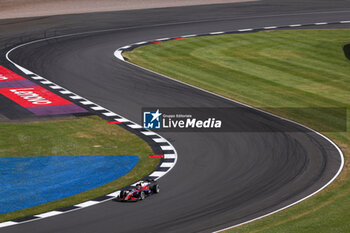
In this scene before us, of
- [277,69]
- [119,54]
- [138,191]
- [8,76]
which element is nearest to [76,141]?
[138,191]

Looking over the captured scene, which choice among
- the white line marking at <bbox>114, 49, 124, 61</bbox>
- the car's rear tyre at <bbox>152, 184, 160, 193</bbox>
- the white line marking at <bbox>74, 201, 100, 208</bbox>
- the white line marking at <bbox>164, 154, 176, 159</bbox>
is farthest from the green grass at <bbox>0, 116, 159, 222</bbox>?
the white line marking at <bbox>114, 49, 124, 61</bbox>

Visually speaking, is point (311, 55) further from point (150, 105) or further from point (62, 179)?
point (62, 179)

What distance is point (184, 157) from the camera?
1230 inches

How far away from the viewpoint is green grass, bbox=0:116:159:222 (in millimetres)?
32156

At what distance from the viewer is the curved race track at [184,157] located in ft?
78.2

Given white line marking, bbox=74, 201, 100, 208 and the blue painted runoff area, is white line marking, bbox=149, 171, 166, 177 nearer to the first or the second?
the blue painted runoff area

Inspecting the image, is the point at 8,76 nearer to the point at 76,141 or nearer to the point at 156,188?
the point at 76,141

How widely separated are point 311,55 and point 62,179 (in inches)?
1132

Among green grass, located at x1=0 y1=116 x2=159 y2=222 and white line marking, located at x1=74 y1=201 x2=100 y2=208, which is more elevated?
white line marking, located at x1=74 y1=201 x2=100 y2=208

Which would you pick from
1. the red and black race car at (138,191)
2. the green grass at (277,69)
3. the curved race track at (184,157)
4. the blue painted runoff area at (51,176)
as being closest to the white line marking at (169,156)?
the curved race track at (184,157)

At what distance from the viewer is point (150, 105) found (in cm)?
3966

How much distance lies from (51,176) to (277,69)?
76.5ft

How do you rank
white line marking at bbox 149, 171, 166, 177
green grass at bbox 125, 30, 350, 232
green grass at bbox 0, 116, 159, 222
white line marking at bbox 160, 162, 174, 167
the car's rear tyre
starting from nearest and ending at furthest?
the car's rear tyre < white line marking at bbox 149, 171, 166, 177 < white line marking at bbox 160, 162, 174, 167 < green grass at bbox 0, 116, 159, 222 < green grass at bbox 125, 30, 350, 232

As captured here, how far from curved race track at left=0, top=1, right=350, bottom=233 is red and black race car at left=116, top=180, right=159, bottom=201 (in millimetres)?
244
